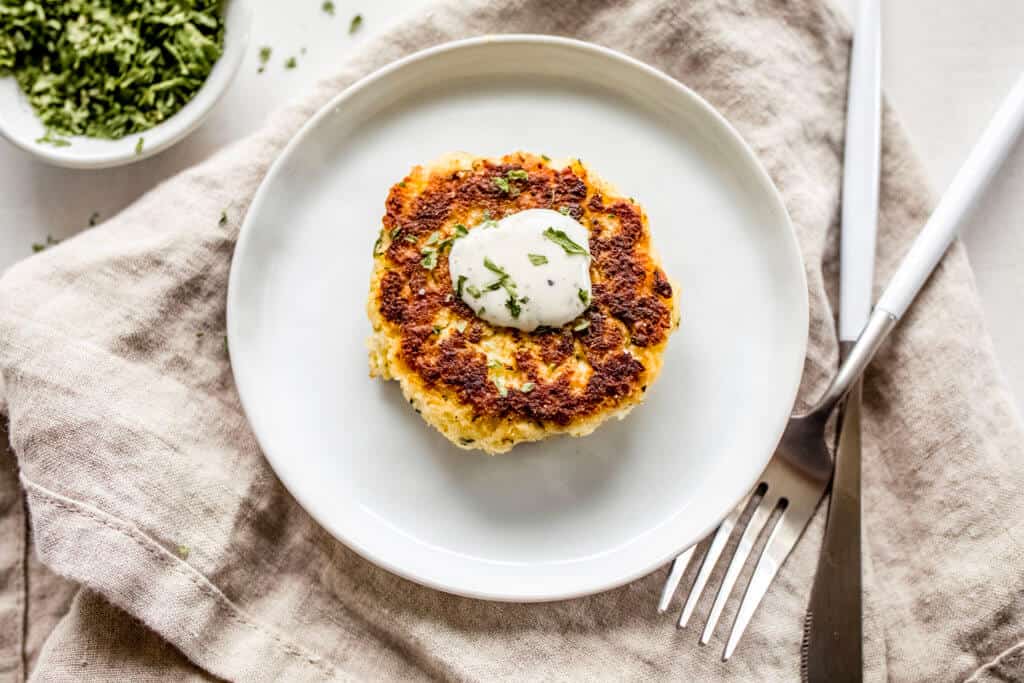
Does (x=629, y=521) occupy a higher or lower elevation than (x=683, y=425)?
lower

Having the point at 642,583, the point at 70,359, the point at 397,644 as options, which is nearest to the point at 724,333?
the point at 642,583

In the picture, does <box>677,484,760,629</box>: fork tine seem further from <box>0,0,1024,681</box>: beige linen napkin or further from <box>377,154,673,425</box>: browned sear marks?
<box>377,154,673,425</box>: browned sear marks

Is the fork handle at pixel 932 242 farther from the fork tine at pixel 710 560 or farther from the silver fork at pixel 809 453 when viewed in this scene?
the fork tine at pixel 710 560

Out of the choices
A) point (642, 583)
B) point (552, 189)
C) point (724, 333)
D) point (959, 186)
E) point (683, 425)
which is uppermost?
point (959, 186)

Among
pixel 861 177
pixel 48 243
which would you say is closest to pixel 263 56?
pixel 48 243

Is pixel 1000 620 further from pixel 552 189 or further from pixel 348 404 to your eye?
pixel 348 404

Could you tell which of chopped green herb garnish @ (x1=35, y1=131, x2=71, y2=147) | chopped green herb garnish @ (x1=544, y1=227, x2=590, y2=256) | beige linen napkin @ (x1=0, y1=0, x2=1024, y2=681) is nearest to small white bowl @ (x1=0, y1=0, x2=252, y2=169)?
chopped green herb garnish @ (x1=35, y1=131, x2=71, y2=147)

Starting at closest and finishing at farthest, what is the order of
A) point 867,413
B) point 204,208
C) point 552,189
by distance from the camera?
point 552,189
point 204,208
point 867,413
